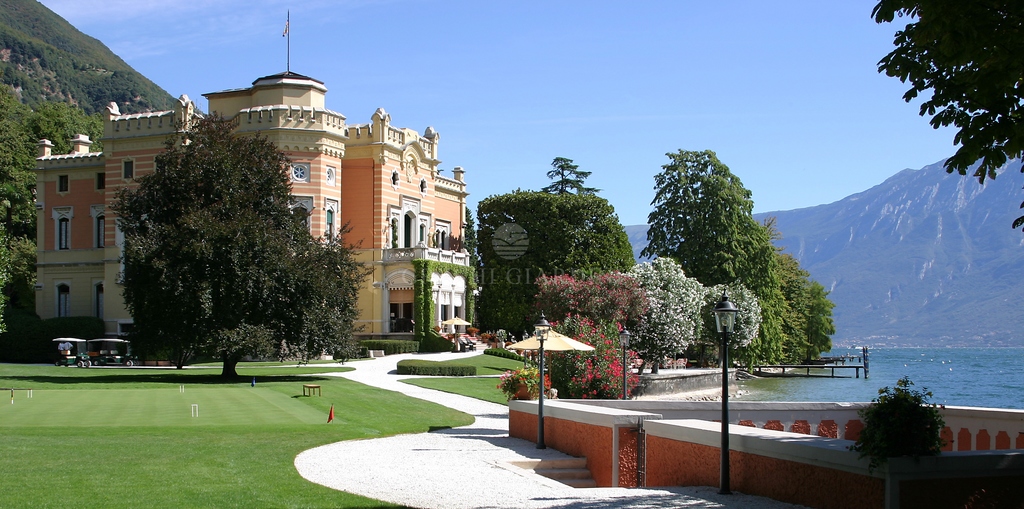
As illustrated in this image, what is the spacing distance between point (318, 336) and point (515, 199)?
27953 mm

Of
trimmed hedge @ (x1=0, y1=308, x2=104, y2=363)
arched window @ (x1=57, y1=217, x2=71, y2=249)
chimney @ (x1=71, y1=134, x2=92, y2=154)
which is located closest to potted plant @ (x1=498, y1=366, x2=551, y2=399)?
trimmed hedge @ (x1=0, y1=308, x2=104, y2=363)

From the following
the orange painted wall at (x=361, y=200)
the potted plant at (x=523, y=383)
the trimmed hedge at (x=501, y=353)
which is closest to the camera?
the potted plant at (x=523, y=383)

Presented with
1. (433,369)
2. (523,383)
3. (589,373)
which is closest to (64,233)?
(433,369)

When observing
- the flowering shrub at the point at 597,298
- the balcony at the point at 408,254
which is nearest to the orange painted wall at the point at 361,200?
the balcony at the point at 408,254

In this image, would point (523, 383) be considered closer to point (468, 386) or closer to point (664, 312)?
point (468, 386)

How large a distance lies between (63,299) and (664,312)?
3656cm

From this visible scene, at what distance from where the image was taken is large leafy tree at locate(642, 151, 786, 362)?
58094mm

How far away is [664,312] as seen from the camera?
1864 inches

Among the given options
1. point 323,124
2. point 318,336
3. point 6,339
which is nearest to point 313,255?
point 318,336

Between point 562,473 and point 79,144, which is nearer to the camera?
point 562,473

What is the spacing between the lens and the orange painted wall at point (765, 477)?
972 centimetres

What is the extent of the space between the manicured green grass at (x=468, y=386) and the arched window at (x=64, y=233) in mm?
30799

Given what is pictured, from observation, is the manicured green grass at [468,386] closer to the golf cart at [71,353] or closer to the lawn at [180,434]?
the lawn at [180,434]

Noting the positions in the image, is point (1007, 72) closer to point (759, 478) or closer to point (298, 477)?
point (759, 478)
